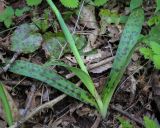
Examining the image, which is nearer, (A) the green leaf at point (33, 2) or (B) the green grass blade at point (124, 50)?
(B) the green grass blade at point (124, 50)

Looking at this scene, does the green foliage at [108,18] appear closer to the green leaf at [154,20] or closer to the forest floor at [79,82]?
the forest floor at [79,82]

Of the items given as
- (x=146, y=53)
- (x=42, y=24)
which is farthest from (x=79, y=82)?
(x=42, y=24)

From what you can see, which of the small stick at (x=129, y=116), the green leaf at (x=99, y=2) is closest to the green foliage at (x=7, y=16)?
Answer: the green leaf at (x=99, y=2)

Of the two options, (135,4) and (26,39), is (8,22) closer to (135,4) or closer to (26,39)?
(26,39)

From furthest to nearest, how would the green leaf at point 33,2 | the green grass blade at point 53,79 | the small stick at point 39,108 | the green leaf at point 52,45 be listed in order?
the green leaf at point 33,2 → the green leaf at point 52,45 → the green grass blade at point 53,79 → the small stick at point 39,108

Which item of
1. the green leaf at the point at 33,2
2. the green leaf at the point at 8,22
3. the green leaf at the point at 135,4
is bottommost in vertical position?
the green leaf at the point at 135,4

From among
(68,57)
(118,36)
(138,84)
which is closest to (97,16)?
(118,36)

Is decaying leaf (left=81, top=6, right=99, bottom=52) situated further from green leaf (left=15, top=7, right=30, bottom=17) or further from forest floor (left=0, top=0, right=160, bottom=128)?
green leaf (left=15, top=7, right=30, bottom=17)
